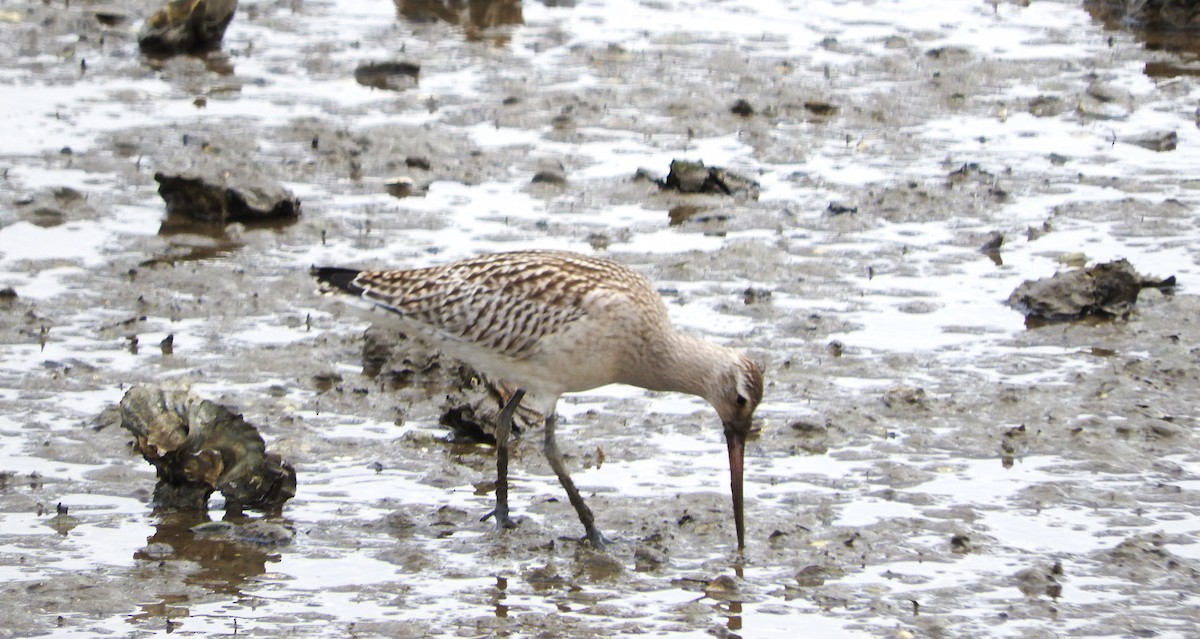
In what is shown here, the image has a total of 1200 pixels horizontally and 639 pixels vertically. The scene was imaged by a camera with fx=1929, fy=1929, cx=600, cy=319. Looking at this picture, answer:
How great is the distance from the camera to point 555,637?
6699 mm

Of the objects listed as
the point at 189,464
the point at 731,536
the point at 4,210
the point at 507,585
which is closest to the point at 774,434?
the point at 731,536

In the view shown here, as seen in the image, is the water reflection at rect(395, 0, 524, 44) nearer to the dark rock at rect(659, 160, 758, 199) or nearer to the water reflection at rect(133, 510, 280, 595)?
the dark rock at rect(659, 160, 758, 199)

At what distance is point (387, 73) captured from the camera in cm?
1437

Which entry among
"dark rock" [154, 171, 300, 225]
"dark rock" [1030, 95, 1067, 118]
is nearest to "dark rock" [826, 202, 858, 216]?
"dark rock" [1030, 95, 1067, 118]

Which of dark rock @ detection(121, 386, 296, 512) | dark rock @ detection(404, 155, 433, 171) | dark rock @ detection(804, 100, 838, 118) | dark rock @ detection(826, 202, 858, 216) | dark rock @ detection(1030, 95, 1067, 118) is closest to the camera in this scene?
dark rock @ detection(121, 386, 296, 512)

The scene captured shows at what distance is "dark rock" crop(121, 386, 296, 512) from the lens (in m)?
7.54

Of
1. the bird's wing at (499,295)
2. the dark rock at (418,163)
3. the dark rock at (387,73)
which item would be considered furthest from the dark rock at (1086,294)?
the dark rock at (387,73)

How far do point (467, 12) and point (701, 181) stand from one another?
17.2 ft

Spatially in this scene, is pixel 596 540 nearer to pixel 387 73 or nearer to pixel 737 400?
pixel 737 400

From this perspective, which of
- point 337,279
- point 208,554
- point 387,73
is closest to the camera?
point 208,554

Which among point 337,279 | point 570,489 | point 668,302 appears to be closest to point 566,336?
point 570,489

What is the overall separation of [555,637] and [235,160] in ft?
19.4

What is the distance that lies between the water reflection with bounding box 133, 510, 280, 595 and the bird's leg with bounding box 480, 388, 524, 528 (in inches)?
35.7

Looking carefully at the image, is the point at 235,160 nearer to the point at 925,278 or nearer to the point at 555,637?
the point at 925,278
